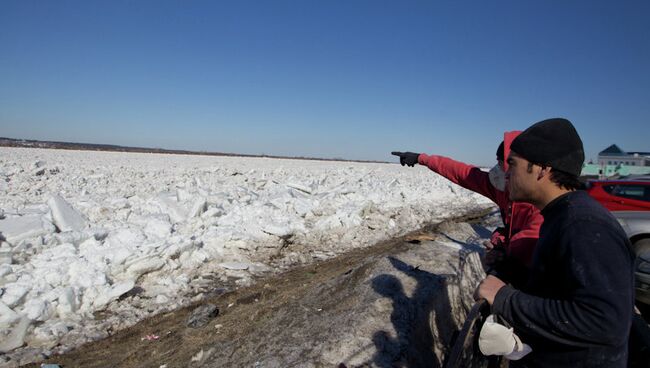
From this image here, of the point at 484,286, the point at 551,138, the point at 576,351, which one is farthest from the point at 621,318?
the point at 551,138

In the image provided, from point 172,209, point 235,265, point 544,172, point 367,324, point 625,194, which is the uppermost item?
point 544,172

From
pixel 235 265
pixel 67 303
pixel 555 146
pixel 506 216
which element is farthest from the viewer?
pixel 235 265

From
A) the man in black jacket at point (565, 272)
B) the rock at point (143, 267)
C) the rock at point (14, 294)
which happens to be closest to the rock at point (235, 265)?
the rock at point (143, 267)

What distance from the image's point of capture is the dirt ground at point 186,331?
4.01 meters

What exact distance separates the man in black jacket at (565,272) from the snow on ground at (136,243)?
4726 mm

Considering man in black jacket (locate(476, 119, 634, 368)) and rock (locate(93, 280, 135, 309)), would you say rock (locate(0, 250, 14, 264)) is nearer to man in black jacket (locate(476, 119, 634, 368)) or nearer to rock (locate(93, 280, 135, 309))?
rock (locate(93, 280, 135, 309))

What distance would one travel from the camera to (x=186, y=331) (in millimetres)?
4578

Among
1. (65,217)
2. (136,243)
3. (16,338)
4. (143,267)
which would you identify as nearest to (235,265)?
(143,267)

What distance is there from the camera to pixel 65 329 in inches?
178

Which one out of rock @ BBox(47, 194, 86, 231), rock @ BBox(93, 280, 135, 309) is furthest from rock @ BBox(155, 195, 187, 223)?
rock @ BBox(93, 280, 135, 309)

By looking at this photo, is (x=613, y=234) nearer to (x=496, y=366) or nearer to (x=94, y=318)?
Result: (x=496, y=366)

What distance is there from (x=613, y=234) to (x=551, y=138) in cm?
43

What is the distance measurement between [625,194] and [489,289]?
24.7 feet

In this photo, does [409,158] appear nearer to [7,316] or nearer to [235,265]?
[235,265]
